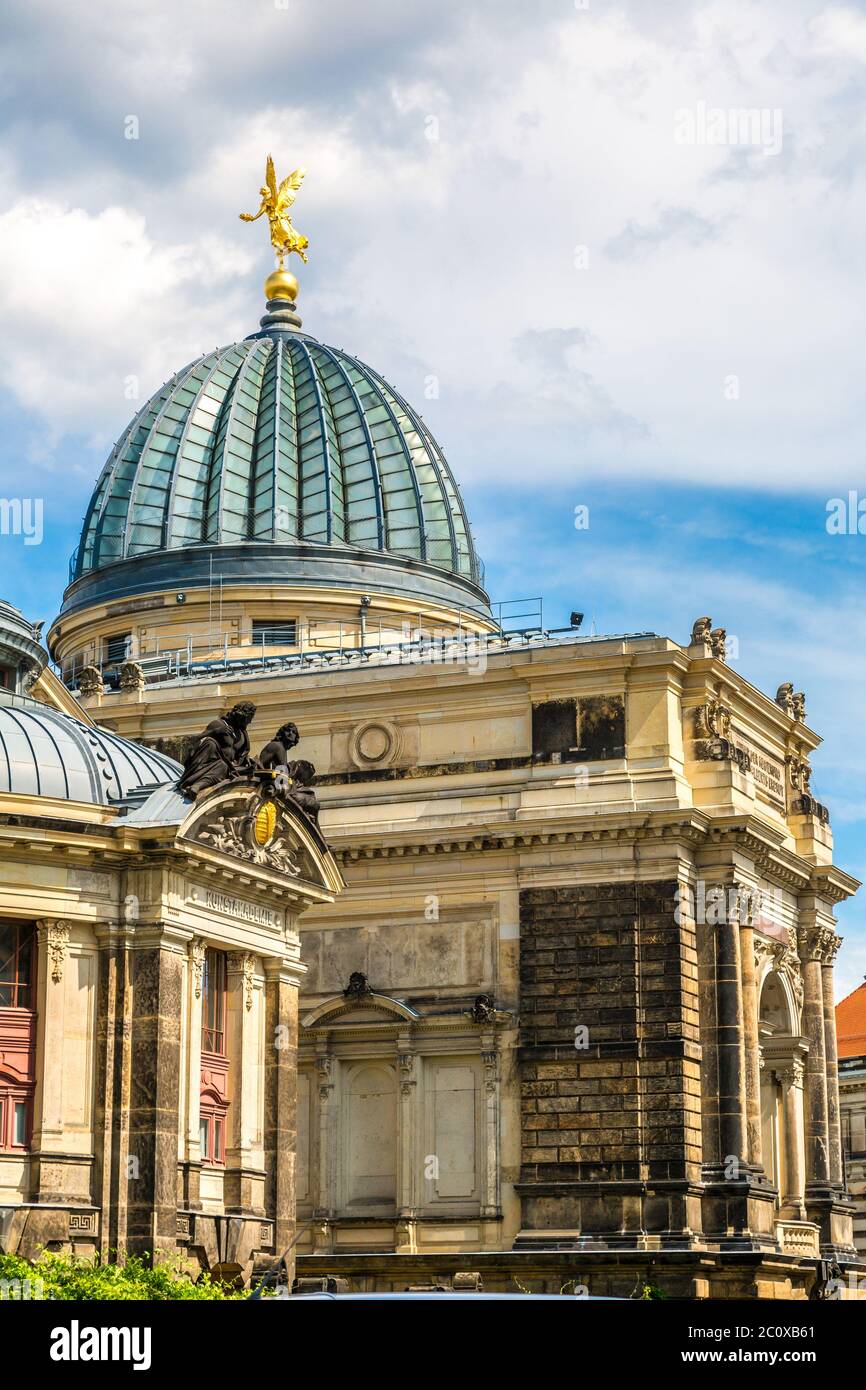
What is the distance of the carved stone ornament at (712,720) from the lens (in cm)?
5984

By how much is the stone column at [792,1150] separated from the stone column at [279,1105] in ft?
86.3

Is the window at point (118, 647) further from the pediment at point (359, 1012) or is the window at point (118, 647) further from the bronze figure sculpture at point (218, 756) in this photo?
the bronze figure sculpture at point (218, 756)

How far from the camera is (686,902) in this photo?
58.2 meters

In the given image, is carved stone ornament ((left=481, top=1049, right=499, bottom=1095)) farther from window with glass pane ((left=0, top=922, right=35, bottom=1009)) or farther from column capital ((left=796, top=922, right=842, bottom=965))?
window with glass pane ((left=0, top=922, right=35, bottom=1009))

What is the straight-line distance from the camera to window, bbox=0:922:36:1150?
3731cm

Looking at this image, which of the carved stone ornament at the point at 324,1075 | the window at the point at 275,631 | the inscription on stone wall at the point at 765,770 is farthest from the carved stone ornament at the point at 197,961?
the window at the point at 275,631

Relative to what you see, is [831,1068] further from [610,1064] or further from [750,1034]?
[610,1064]

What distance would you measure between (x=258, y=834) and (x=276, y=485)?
35318mm

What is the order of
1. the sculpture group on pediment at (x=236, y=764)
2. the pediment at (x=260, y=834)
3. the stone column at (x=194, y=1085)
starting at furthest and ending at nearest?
1. the sculpture group on pediment at (x=236, y=764)
2. the pediment at (x=260, y=834)
3. the stone column at (x=194, y=1085)

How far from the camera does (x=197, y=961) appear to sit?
39.5 m

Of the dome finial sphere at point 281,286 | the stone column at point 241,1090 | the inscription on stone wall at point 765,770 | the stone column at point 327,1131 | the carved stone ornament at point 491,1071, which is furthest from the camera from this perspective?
the dome finial sphere at point 281,286

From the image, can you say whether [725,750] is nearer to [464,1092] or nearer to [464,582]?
[464,1092]

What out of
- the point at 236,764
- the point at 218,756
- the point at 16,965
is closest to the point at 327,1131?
the point at 236,764

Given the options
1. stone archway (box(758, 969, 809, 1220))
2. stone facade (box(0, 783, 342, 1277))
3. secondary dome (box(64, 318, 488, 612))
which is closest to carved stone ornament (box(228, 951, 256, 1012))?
stone facade (box(0, 783, 342, 1277))
